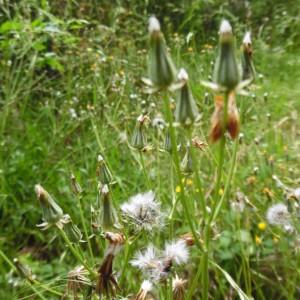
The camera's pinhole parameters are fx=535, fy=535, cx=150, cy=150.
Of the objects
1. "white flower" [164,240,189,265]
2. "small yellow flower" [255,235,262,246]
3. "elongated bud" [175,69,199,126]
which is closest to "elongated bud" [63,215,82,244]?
"white flower" [164,240,189,265]

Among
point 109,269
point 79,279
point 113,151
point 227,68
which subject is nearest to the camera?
point 227,68

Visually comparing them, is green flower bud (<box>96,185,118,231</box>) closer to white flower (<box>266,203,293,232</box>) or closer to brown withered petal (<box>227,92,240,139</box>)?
brown withered petal (<box>227,92,240,139</box>)

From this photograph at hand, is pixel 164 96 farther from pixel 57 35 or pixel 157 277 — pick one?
pixel 57 35

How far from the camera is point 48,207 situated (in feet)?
2.72

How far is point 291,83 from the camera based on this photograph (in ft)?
10.9

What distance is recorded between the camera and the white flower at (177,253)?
84 cm

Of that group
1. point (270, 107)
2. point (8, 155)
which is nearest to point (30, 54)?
point (8, 155)

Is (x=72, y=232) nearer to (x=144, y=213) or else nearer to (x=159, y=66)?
(x=144, y=213)

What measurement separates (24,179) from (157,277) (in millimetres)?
1362

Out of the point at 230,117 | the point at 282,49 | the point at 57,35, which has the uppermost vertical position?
the point at 230,117

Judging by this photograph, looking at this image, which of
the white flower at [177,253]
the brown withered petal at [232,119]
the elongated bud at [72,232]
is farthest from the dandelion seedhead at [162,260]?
the brown withered petal at [232,119]

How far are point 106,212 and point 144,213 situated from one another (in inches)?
3.9

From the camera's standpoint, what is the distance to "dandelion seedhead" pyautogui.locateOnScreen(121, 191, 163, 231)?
899 mm

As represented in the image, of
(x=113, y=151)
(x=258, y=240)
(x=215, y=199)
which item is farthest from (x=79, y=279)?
(x=113, y=151)
